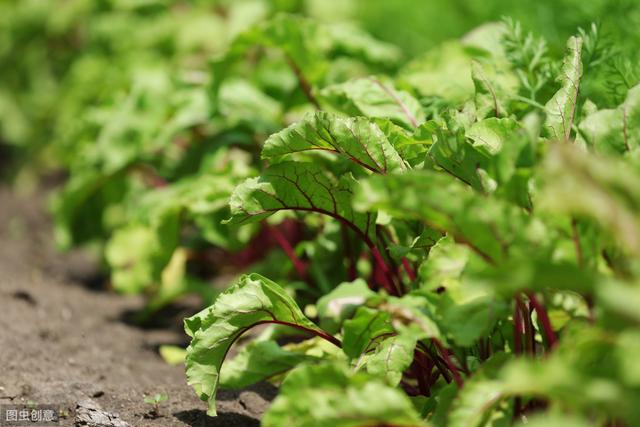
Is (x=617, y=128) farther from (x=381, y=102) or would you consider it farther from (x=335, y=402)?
(x=335, y=402)

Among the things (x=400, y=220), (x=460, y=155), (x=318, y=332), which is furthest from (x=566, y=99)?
(x=318, y=332)

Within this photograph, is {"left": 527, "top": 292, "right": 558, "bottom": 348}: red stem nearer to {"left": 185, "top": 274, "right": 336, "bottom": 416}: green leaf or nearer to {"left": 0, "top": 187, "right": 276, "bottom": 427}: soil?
{"left": 185, "top": 274, "right": 336, "bottom": 416}: green leaf

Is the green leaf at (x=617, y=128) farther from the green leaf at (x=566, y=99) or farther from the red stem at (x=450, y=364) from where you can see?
the red stem at (x=450, y=364)

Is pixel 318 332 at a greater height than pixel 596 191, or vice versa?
pixel 596 191

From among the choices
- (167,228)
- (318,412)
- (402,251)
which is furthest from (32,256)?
(318,412)

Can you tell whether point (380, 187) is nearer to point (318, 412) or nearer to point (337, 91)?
point (318, 412)

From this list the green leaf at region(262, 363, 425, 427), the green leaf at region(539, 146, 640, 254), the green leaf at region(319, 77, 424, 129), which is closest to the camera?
the green leaf at region(539, 146, 640, 254)

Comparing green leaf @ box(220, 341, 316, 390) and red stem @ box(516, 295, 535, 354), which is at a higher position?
red stem @ box(516, 295, 535, 354)

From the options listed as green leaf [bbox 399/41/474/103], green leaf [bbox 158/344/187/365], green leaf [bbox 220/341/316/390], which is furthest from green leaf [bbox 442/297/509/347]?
green leaf [bbox 158/344/187/365]
